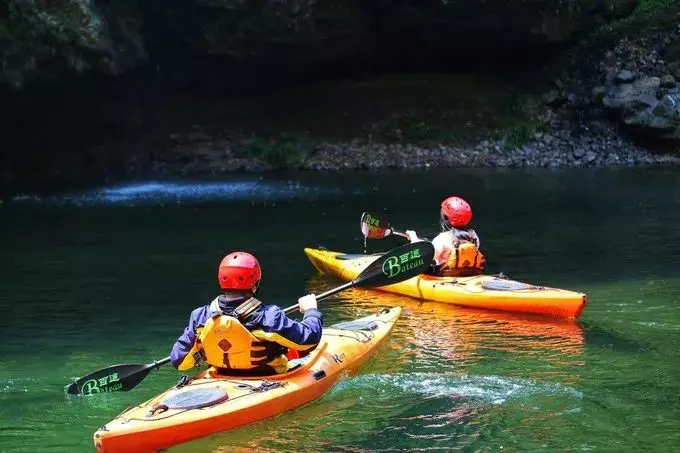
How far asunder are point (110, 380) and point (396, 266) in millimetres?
2548

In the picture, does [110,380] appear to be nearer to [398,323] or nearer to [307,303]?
[307,303]

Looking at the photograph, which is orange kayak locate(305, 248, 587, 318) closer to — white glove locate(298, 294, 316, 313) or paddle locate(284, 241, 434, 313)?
paddle locate(284, 241, 434, 313)

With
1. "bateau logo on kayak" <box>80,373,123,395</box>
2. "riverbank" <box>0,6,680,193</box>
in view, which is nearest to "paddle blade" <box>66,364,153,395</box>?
"bateau logo on kayak" <box>80,373,123,395</box>

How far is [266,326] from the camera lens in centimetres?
585

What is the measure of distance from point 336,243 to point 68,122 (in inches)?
414

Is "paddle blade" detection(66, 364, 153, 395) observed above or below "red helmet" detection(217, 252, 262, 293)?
below

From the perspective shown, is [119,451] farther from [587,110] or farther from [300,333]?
[587,110]

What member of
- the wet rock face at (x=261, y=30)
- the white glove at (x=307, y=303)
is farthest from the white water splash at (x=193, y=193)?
the white glove at (x=307, y=303)

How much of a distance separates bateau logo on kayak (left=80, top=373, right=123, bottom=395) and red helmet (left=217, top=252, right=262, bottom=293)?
1076 mm

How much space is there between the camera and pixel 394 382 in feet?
22.4

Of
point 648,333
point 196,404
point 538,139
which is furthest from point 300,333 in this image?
point 538,139

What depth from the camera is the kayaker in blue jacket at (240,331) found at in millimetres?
5785

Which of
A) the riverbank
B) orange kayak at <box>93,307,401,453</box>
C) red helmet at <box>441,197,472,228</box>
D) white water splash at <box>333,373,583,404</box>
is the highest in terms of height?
the riverbank

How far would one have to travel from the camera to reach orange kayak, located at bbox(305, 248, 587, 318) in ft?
27.9
